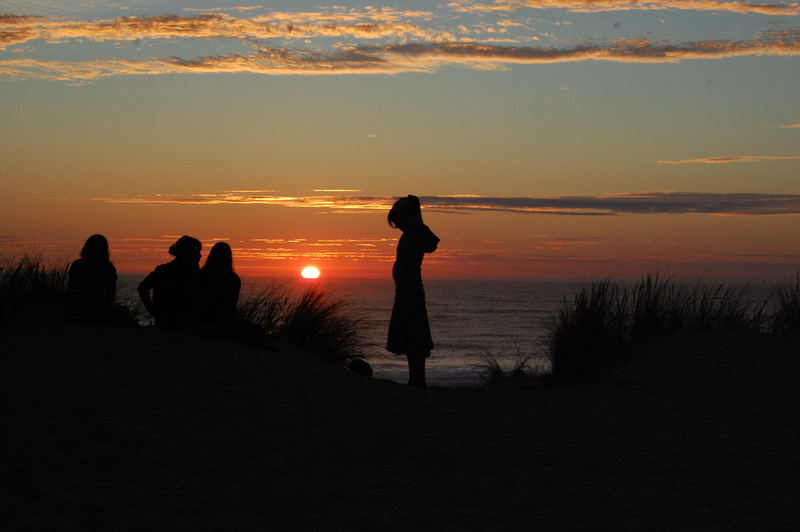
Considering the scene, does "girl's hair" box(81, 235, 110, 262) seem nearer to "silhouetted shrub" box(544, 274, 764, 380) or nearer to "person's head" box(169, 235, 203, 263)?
"person's head" box(169, 235, 203, 263)

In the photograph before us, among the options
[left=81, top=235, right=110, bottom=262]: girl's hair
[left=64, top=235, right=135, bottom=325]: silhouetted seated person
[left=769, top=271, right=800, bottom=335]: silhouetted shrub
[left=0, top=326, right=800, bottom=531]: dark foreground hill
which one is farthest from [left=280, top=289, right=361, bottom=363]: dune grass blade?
[left=769, top=271, right=800, bottom=335]: silhouetted shrub

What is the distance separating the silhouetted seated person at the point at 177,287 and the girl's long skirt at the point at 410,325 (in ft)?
7.51

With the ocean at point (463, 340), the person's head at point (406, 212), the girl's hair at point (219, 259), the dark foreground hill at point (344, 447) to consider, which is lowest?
the ocean at point (463, 340)

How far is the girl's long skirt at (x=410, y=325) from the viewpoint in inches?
402

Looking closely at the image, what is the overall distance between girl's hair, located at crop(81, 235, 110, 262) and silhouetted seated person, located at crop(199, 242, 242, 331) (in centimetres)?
109

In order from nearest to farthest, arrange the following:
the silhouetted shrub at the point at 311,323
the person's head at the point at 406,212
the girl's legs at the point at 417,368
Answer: the person's head at the point at 406,212
the girl's legs at the point at 417,368
the silhouetted shrub at the point at 311,323

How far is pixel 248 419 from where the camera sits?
7.05m

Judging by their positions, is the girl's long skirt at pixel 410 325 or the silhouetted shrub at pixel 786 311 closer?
the girl's long skirt at pixel 410 325

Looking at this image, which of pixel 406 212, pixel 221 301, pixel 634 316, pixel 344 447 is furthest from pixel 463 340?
pixel 344 447

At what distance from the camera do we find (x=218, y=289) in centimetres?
970

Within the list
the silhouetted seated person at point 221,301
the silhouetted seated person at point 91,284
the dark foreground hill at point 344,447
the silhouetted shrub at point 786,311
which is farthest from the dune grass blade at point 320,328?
the silhouetted shrub at point 786,311

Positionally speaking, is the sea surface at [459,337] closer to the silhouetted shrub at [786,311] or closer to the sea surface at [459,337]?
the sea surface at [459,337]

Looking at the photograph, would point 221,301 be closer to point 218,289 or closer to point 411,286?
point 218,289

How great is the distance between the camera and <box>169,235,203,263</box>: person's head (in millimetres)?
9664
